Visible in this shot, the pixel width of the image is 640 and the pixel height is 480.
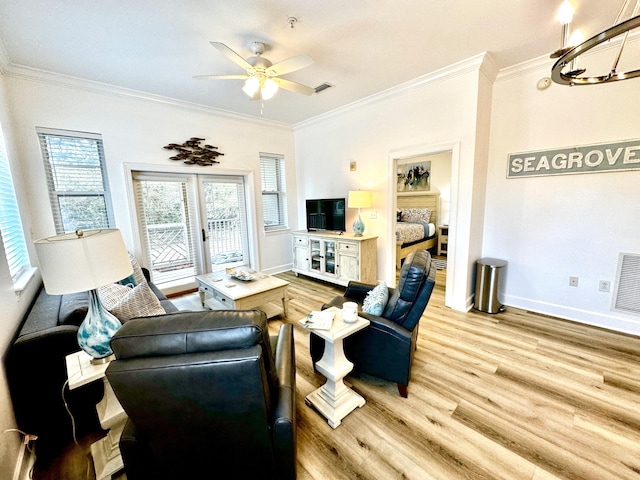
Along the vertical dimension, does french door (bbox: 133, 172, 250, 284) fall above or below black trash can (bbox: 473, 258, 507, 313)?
above

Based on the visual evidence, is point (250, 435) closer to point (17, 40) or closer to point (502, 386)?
point (502, 386)

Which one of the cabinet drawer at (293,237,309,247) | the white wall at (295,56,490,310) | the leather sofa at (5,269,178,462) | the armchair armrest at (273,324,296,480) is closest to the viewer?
the armchair armrest at (273,324,296,480)

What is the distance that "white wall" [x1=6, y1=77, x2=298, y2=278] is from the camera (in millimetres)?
2822

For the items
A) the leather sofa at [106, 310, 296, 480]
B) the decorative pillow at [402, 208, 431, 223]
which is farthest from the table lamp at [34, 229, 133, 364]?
the decorative pillow at [402, 208, 431, 223]

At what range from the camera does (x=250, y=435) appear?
1.05 m

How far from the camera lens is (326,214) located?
4453mm

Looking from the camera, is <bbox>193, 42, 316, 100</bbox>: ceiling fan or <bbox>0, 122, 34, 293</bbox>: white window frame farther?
<bbox>193, 42, 316, 100</bbox>: ceiling fan

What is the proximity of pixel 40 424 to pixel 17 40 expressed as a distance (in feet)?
9.96

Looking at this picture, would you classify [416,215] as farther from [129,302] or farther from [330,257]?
[129,302]

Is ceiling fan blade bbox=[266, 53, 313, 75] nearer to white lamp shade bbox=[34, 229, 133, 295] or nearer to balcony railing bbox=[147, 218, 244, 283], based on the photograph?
white lamp shade bbox=[34, 229, 133, 295]

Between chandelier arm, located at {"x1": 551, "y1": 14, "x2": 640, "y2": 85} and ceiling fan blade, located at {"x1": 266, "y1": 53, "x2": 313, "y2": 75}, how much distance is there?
163 cm

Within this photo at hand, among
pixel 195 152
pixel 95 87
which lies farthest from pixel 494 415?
pixel 95 87

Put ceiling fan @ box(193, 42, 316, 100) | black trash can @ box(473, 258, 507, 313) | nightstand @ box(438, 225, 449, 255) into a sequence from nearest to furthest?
ceiling fan @ box(193, 42, 316, 100) < black trash can @ box(473, 258, 507, 313) < nightstand @ box(438, 225, 449, 255)

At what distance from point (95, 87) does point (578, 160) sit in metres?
5.46
